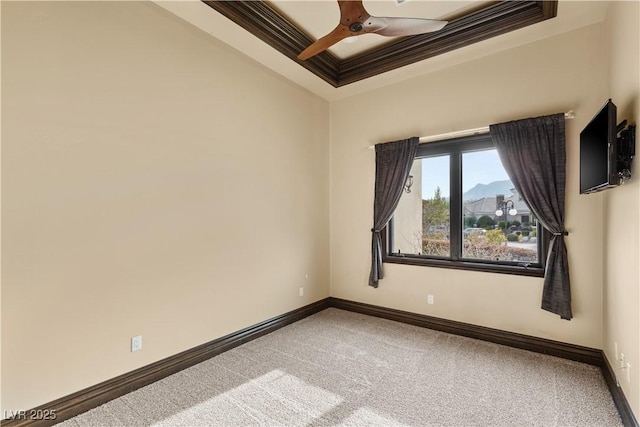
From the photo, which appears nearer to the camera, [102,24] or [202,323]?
[102,24]

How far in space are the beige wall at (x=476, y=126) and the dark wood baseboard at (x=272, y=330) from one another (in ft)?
0.30

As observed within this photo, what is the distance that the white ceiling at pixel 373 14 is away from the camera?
2584 millimetres

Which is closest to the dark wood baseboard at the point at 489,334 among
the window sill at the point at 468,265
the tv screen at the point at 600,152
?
the window sill at the point at 468,265

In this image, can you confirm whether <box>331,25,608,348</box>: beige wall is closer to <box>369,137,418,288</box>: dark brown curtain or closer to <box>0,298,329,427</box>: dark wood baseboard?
<box>369,137,418,288</box>: dark brown curtain

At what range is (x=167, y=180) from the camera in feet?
8.55

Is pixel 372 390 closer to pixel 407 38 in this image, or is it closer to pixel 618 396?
pixel 618 396

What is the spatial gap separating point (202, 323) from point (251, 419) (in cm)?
112

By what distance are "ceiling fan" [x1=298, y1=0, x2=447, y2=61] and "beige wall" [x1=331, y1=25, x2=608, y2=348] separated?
142cm

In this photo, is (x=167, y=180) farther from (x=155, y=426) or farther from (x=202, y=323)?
(x=155, y=426)

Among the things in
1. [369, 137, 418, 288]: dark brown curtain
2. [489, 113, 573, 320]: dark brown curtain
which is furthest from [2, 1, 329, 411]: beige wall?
[489, 113, 573, 320]: dark brown curtain

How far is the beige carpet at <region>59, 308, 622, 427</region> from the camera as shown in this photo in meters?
2.01

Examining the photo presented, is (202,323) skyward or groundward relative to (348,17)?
groundward

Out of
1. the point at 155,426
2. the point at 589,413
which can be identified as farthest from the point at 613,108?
the point at 155,426

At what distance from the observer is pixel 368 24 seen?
7.09 feet
